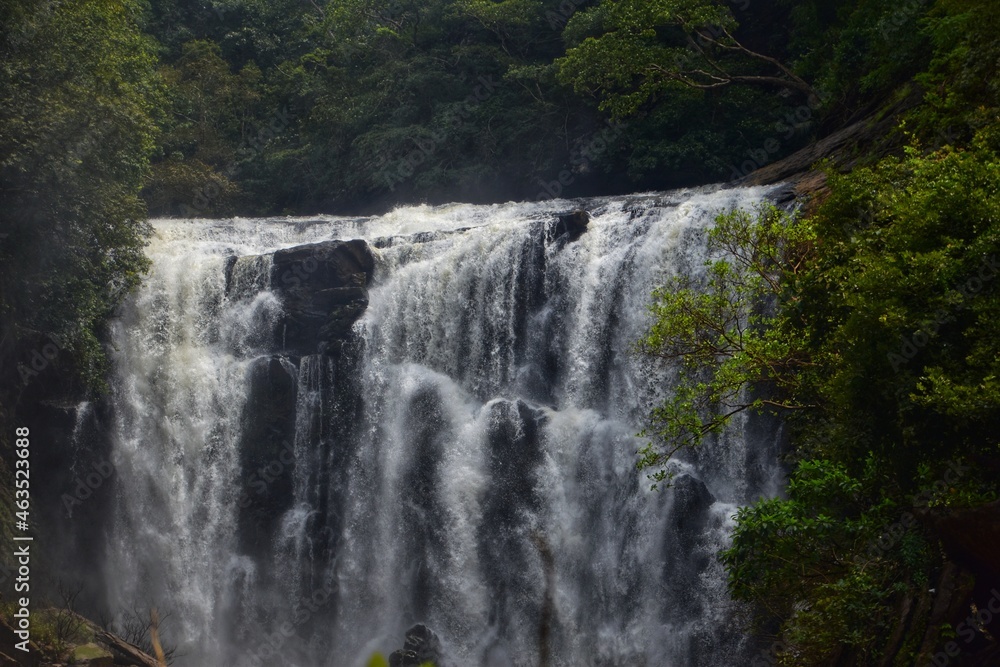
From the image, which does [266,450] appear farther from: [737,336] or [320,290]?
[737,336]

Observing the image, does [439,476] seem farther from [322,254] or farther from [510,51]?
[510,51]

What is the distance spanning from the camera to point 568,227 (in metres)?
20.4

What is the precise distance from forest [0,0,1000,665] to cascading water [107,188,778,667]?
1135 mm

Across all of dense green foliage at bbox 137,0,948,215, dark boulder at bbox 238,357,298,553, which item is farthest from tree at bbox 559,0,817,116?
dark boulder at bbox 238,357,298,553

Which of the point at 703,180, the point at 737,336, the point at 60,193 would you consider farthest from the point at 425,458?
the point at 703,180

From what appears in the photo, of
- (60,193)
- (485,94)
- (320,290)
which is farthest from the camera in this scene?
(485,94)

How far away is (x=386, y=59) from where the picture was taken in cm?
3244

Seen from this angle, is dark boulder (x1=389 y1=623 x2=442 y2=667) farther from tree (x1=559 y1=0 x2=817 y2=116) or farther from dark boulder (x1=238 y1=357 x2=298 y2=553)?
tree (x1=559 y1=0 x2=817 y2=116)

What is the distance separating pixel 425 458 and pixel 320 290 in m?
4.69

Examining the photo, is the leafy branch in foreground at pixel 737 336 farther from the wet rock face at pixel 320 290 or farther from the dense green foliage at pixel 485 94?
the wet rock face at pixel 320 290

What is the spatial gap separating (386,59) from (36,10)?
553 inches

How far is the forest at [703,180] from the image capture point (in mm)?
9352

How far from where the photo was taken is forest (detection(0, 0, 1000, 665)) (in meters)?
9.35

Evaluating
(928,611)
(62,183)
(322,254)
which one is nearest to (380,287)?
(322,254)
